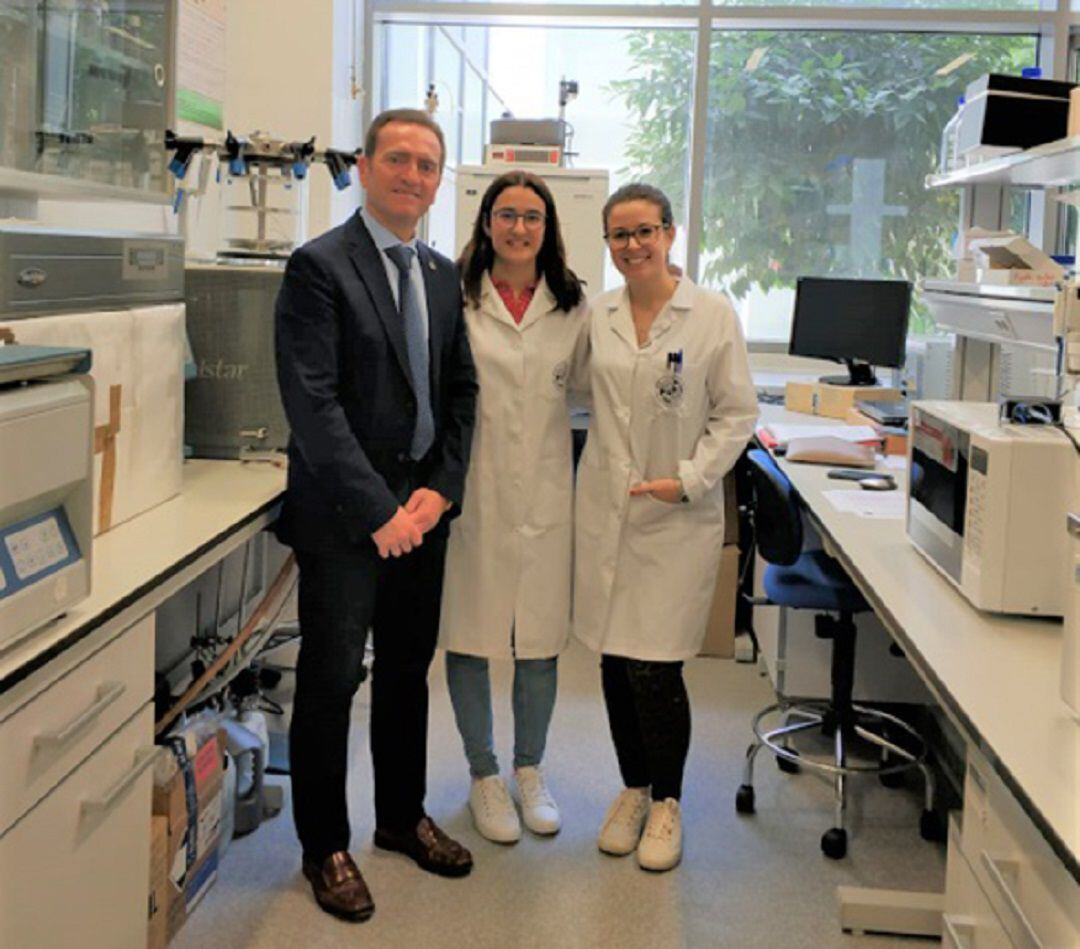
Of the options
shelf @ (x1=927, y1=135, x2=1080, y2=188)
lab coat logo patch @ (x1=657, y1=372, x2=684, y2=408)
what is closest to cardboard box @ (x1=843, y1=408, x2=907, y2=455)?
shelf @ (x1=927, y1=135, x2=1080, y2=188)

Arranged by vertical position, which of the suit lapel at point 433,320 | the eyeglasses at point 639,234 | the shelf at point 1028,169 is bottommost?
the suit lapel at point 433,320

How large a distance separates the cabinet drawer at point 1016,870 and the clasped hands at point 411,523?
1.03 metres

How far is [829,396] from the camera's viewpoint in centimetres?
431

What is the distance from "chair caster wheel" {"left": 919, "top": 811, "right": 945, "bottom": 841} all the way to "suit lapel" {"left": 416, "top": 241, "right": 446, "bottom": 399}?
1.49 m

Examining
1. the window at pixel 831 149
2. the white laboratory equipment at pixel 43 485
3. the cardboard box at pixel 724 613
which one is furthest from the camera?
the window at pixel 831 149

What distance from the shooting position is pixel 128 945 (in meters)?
1.82

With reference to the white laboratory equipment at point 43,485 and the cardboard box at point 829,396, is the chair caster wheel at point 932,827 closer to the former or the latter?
the cardboard box at point 829,396

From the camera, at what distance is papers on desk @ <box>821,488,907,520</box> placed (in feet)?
8.84

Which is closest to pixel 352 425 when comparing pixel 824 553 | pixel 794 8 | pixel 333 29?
pixel 824 553

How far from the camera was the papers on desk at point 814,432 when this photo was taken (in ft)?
12.1

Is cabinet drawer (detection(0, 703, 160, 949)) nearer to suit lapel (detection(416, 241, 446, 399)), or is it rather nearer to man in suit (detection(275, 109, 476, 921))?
man in suit (detection(275, 109, 476, 921))

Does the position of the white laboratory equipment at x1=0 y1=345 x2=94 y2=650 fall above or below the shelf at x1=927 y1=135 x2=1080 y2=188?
below

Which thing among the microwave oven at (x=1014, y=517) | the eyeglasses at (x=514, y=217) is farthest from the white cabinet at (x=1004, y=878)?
the eyeglasses at (x=514, y=217)

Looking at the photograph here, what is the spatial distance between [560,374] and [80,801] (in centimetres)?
128
